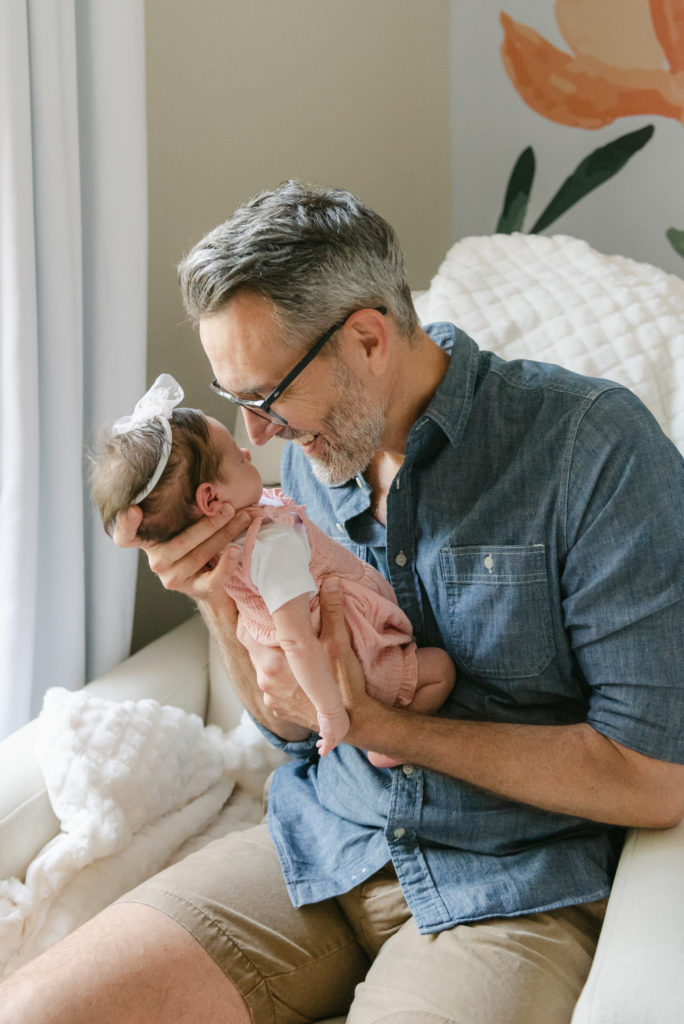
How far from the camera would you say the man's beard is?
4.23ft

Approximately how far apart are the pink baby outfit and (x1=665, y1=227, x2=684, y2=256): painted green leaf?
125 cm

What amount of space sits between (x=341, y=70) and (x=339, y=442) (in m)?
1.41

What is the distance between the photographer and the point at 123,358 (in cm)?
182

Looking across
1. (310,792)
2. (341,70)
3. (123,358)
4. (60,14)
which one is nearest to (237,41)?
(341,70)

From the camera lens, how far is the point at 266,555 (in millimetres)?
1213

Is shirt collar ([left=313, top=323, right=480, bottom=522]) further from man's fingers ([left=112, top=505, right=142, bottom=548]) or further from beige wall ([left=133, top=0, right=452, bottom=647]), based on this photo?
beige wall ([left=133, top=0, right=452, bottom=647])

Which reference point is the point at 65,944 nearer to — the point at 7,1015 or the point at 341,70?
the point at 7,1015

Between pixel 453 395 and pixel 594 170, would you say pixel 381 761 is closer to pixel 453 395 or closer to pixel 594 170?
pixel 453 395

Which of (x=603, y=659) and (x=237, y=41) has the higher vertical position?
(x=237, y=41)

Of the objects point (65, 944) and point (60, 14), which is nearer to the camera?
point (65, 944)

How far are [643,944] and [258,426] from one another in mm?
780

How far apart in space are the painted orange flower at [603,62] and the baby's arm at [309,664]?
147 cm

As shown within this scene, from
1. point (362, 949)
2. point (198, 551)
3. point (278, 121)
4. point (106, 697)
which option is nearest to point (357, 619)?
point (198, 551)

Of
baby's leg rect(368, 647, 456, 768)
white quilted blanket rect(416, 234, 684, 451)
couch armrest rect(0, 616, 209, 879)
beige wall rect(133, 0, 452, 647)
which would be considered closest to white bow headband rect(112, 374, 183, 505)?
baby's leg rect(368, 647, 456, 768)
